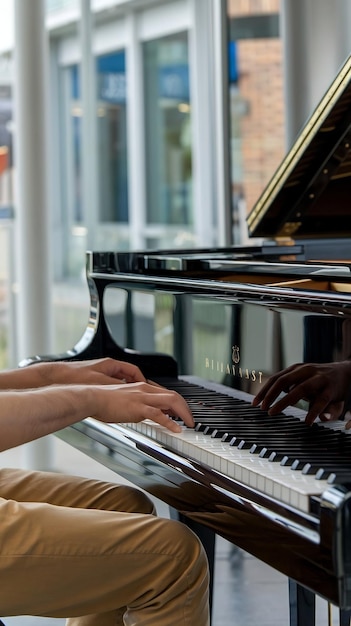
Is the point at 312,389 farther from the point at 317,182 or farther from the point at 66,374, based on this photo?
the point at 317,182

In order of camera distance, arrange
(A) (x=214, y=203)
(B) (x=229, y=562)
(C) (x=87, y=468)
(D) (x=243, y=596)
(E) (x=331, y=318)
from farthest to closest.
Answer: (A) (x=214, y=203) < (C) (x=87, y=468) < (B) (x=229, y=562) < (D) (x=243, y=596) < (E) (x=331, y=318)

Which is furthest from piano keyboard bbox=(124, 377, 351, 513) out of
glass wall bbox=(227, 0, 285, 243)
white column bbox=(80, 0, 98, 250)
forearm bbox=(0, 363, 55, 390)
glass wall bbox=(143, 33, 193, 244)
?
glass wall bbox=(143, 33, 193, 244)

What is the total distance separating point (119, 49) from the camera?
7.55 m

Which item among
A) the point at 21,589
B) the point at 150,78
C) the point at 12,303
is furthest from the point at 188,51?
the point at 21,589

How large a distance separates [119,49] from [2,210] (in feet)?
5.21

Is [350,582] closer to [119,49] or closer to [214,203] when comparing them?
[214,203]

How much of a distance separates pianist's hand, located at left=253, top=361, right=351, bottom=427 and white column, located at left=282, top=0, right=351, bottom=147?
267cm

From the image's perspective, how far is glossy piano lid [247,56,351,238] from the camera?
8.53ft

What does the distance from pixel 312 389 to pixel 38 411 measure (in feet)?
1.70

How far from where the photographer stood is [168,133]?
7441 millimetres

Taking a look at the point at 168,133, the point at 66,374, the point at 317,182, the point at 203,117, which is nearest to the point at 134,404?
the point at 66,374

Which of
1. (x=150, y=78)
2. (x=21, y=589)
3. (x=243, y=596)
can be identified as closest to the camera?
(x=21, y=589)

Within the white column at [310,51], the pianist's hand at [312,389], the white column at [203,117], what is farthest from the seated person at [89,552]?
the white column at [203,117]

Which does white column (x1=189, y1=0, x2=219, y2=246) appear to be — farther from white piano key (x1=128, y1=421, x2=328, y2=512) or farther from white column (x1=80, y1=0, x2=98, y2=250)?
white piano key (x1=128, y1=421, x2=328, y2=512)
